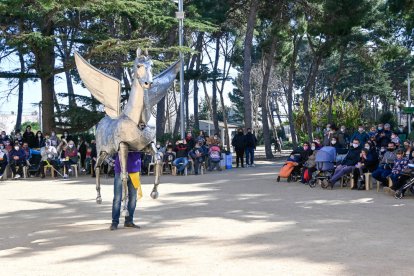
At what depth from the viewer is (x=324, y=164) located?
53.0ft

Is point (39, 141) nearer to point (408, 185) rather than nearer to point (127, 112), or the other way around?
point (127, 112)

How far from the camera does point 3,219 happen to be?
35.7ft

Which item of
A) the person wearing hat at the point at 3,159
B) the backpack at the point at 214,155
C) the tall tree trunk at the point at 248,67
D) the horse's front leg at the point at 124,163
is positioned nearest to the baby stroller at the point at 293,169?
the backpack at the point at 214,155

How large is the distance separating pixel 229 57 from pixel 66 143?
2341 cm

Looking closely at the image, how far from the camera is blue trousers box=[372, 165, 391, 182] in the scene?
14.5 meters

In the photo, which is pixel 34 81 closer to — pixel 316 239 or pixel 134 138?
pixel 134 138

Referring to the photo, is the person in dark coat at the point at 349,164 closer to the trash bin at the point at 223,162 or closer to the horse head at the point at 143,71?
the horse head at the point at 143,71

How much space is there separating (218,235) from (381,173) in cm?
749

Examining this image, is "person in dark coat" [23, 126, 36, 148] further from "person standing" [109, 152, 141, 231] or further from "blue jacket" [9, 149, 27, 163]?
"person standing" [109, 152, 141, 231]

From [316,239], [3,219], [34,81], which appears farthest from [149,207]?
[34,81]

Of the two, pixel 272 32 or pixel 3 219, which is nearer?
pixel 3 219

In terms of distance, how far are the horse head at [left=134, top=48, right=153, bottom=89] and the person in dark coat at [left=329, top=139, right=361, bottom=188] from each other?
27.3 feet

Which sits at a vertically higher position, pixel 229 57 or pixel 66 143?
pixel 229 57

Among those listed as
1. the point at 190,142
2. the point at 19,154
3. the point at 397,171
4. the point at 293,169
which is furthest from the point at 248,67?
the point at 397,171
